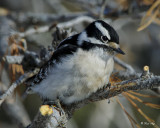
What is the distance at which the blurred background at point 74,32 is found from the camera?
10.1 ft

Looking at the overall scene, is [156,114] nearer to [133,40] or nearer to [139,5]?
[133,40]

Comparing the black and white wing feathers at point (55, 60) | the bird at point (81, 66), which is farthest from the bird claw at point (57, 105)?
the black and white wing feathers at point (55, 60)

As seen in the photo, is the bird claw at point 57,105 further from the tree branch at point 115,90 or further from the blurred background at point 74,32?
the blurred background at point 74,32

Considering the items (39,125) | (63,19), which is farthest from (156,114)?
(39,125)

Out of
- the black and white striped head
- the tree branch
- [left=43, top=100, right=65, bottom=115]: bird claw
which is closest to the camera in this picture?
the tree branch

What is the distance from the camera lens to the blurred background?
10.1ft

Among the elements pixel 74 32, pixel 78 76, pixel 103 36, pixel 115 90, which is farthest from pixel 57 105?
pixel 74 32

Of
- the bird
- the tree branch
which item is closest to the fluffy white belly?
the bird

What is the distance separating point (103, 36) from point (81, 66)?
38cm

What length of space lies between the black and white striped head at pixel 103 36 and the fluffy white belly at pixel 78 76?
0.13 m

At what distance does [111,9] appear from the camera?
3.96 m

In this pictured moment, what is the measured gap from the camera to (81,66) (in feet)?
7.91

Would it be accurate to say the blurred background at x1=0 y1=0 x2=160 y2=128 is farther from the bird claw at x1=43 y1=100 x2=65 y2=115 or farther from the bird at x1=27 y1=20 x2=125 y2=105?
the bird claw at x1=43 y1=100 x2=65 y2=115

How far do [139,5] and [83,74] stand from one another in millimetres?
1658
